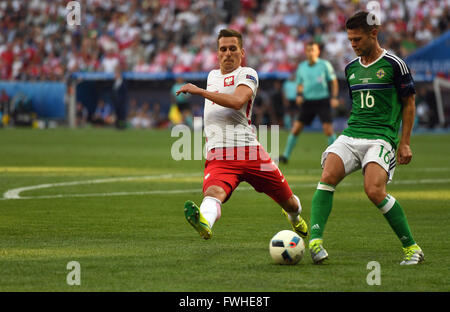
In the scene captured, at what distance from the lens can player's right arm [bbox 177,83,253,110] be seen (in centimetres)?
710

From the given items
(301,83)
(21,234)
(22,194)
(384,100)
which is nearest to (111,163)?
(301,83)

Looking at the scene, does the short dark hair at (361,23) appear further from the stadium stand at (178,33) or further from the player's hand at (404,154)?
the stadium stand at (178,33)

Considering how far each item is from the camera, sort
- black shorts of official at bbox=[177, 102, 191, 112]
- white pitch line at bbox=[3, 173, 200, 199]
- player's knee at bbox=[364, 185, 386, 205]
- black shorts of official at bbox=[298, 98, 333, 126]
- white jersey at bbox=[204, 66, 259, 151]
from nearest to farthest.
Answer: player's knee at bbox=[364, 185, 386, 205] < white jersey at bbox=[204, 66, 259, 151] < white pitch line at bbox=[3, 173, 200, 199] < black shorts of official at bbox=[298, 98, 333, 126] < black shorts of official at bbox=[177, 102, 191, 112]

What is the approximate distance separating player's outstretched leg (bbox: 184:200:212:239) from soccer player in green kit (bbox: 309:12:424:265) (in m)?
0.89

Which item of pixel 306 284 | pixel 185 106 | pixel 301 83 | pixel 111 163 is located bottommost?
pixel 306 284

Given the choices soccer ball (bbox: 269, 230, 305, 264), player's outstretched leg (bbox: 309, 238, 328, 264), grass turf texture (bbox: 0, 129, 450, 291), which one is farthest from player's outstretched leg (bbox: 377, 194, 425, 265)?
soccer ball (bbox: 269, 230, 305, 264)

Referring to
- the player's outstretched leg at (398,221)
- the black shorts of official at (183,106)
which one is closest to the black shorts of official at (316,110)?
the player's outstretched leg at (398,221)

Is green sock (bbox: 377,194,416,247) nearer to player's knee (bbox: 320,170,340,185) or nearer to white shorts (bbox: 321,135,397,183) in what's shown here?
white shorts (bbox: 321,135,397,183)

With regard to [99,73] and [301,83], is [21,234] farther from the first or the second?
[99,73]

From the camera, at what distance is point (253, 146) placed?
26.1ft

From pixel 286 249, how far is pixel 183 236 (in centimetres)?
187

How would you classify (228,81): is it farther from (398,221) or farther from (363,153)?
(398,221)

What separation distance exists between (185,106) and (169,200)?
996 inches

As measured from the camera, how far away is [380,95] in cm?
739
